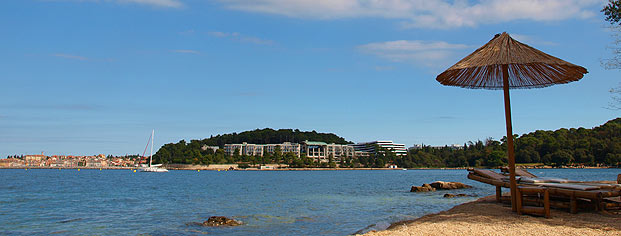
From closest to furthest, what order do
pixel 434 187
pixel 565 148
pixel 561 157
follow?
pixel 434 187, pixel 561 157, pixel 565 148

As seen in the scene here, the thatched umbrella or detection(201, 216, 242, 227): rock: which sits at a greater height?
the thatched umbrella

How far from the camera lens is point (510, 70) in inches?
475

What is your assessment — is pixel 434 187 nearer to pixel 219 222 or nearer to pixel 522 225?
pixel 219 222

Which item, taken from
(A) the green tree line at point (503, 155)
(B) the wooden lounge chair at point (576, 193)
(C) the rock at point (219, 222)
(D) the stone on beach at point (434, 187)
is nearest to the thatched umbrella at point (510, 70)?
(B) the wooden lounge chair at point (576, 193)

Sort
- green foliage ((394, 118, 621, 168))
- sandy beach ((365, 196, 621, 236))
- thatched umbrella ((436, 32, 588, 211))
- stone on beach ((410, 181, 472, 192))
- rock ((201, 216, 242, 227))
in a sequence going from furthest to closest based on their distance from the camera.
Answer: green foliage ((394, 118, 621, 168)) → stone on beach ((410, 181, 472, 192)) → rock ((201, 216, 242, 227)) → thatched umbrella ((436, 32, 588, 211)) → sandy beach ((365, 196, 621, 236))

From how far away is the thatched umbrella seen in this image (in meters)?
10.5

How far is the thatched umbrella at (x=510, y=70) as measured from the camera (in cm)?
1046

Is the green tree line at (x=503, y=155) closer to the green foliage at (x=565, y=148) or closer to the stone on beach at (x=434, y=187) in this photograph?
the green foliage at (x=565, y=148)

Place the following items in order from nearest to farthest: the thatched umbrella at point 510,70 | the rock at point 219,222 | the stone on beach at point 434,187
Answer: the thatched umbrella at point 510,70 < the rock at point 219,222 < the stone on beach at point 434,187

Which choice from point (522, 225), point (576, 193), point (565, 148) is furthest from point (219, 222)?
point (565, 148)

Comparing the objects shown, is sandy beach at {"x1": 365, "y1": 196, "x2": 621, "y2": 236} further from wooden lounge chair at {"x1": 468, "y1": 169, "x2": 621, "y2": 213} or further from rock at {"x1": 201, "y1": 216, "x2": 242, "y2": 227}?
rock at {"x1": 201, "y1": 216, "x2": 242, "y2": 227}

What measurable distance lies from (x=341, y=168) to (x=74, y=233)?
17333 centimetres

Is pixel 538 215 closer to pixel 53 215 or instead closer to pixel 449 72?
pixel 449 72

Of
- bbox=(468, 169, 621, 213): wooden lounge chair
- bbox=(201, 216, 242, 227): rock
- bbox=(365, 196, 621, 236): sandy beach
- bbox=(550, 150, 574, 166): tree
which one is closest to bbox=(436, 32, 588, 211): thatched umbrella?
bbox=(365, 196, 621, 236): sandy beach
